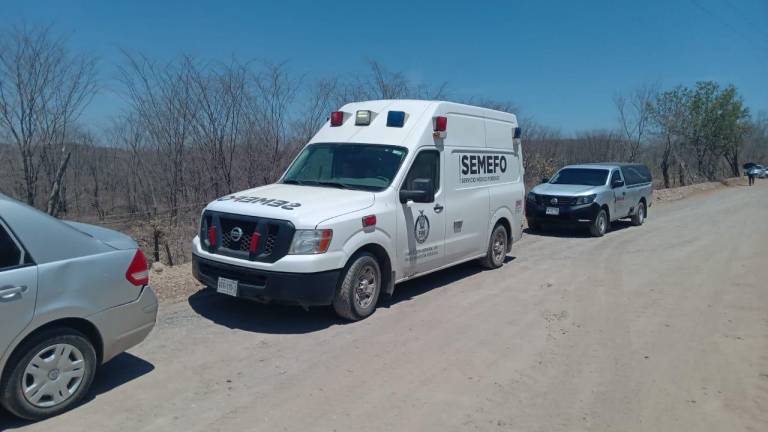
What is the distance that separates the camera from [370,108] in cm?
754

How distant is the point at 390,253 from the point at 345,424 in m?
2.72

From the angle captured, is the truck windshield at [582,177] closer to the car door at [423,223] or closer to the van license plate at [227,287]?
the car door at [423,223]

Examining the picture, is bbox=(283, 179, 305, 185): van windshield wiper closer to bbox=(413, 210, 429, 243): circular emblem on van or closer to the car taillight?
bbox=(413, 210, 429, 243): circular emblem on van

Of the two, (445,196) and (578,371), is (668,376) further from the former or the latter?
(445,196)

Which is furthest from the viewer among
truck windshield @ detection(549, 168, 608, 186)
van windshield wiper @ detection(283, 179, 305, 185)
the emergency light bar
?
truck windshield @ detection(549, 168, 608, 186)

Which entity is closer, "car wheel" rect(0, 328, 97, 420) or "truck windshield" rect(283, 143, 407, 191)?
"car wheel" rect(0, 328, 97, 420)

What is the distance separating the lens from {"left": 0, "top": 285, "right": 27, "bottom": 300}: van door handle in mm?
3380

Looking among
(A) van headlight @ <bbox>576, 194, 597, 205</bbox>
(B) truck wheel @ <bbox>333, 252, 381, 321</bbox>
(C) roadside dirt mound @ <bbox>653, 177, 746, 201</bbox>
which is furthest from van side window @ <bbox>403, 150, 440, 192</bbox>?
(C) roadside dirt mound @ <bbox>653, 177, 746, 201</bbox>

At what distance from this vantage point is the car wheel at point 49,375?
3.51 metres

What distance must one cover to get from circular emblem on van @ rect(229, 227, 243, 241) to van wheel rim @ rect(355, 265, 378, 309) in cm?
128

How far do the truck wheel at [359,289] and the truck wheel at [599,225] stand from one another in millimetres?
8141

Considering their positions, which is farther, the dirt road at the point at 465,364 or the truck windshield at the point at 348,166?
the truck windshield at the point at 348,166

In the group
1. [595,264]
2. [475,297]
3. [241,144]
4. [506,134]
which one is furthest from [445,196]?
[241,144]

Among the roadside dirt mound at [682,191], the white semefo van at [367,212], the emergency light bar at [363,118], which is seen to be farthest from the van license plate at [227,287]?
the roadside dirt mound at [682,191]
